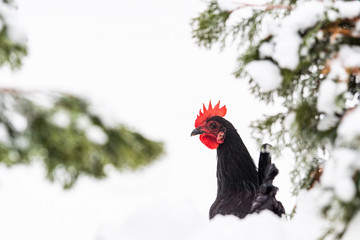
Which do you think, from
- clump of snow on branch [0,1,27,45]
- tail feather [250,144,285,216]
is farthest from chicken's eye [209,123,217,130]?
clump of snow on branch [0,1,27,45]

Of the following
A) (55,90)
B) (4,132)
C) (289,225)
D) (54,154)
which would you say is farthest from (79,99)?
(289,225)

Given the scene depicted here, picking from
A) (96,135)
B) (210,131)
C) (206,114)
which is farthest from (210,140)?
(96,135)

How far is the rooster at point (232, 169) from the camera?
9.87ft

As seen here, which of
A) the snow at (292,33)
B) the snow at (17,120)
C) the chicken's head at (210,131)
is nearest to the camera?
the snow at (17,120)

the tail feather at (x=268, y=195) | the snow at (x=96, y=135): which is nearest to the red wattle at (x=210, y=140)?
the tail feather at (x=268, y=195)

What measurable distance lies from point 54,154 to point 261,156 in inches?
71.9

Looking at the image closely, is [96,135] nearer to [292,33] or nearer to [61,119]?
[61,119]

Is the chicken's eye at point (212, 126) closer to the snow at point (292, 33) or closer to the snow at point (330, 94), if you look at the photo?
the snow at point (292, 33)

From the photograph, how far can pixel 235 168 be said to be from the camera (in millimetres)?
3125

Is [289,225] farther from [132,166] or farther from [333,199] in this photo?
[132,166]

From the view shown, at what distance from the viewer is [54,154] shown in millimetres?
1528

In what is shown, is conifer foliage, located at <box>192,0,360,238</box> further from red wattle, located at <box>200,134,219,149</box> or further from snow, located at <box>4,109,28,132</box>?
snow, located at <box>4,109,28,132</box>

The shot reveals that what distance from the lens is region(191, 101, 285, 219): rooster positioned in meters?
3.01

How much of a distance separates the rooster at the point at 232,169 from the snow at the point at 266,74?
0.93 meters
